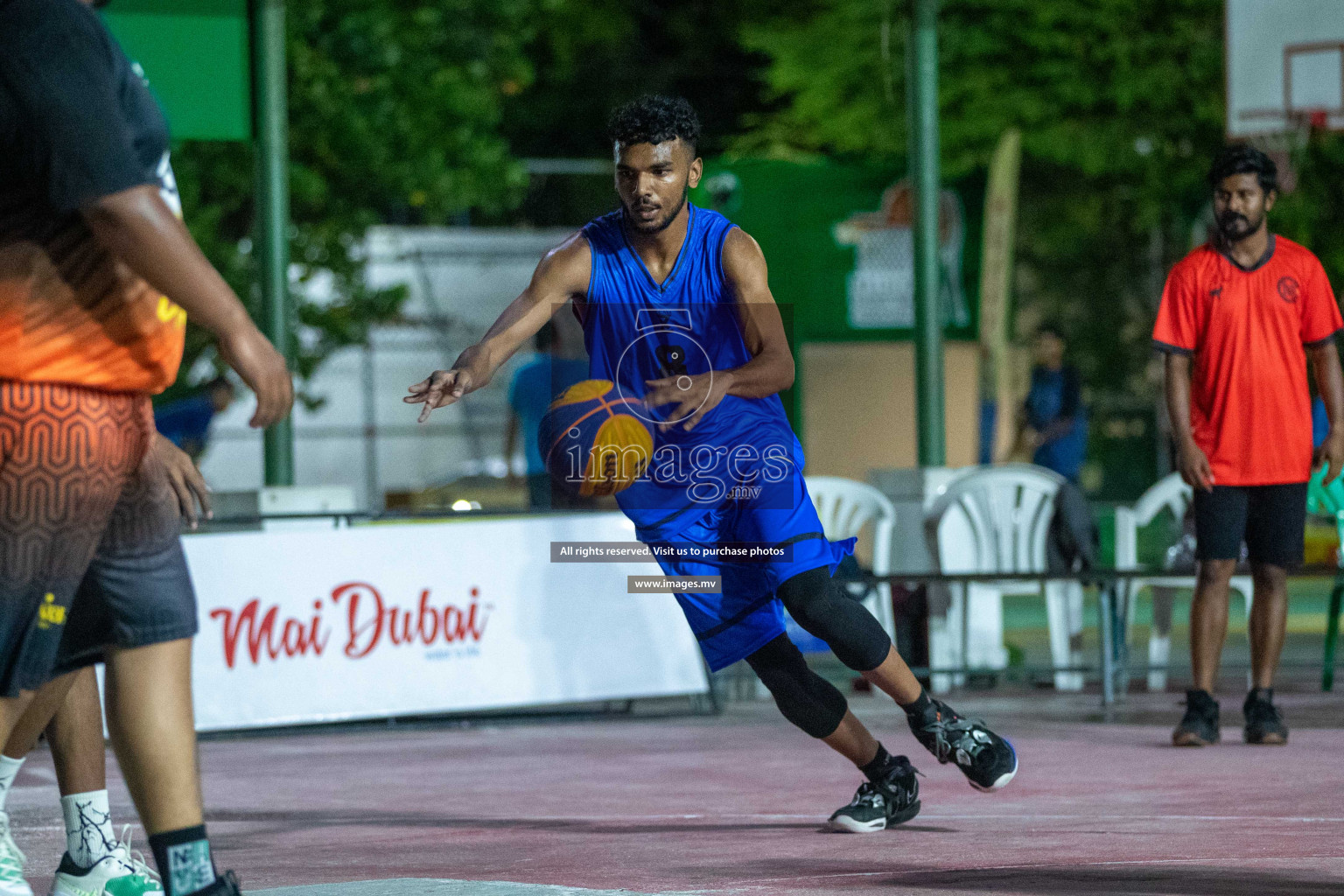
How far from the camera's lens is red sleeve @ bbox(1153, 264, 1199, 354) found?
7270mm

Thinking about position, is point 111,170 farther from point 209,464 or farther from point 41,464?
point 209,464

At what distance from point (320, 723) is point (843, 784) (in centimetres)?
321

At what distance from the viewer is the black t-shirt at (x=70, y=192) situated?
308cm

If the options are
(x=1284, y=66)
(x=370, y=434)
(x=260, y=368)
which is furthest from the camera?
(x=370, y=434)

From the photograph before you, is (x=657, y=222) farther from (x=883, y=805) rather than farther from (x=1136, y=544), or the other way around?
(x=1136, y=544)

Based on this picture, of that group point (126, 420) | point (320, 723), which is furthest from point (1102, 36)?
point (126, 420)

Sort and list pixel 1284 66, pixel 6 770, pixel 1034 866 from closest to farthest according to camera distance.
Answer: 1. pixel 6 770
2. pixel 1034 866
3. pixel 1284 66

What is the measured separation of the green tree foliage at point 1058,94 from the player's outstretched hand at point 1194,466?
11.4 m

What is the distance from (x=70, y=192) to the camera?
10.1 feet

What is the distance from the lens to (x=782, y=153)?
24.8 m

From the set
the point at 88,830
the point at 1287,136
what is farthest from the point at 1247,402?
the point at 1287,136

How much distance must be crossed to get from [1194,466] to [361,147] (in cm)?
1233

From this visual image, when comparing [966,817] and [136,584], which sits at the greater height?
[136,584]

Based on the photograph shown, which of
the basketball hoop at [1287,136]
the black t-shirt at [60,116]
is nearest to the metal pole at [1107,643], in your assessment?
the basketball hoop at [1287,136]
